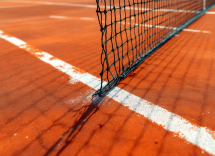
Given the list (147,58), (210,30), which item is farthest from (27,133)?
(210,30)

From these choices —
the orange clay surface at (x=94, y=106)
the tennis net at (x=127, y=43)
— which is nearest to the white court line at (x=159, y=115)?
the orange clay surface at (x=94, y=106)

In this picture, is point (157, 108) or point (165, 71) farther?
point (165, 71)

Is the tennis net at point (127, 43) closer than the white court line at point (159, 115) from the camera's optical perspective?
No

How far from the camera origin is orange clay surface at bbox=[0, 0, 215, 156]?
153 centimetres

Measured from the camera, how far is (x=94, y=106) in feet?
6.68

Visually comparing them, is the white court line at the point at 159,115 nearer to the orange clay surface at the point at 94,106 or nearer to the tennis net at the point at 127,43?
the orange clay surface at the point at 94,106

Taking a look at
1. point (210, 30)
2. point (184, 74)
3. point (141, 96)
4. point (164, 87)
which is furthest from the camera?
point (210, 30)

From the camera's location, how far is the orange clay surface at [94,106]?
5.03 feet

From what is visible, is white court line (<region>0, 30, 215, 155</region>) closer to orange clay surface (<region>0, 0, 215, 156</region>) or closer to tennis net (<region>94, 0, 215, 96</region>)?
orange clay surface (<region>0, 0, 215, 156</region>)

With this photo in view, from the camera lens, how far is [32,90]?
2393 mm

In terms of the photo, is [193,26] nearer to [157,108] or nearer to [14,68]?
[157,108]

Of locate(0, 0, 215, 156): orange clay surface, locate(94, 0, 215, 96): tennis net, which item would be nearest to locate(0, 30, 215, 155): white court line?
locate(0, 0, 215, 156): orange clay surface

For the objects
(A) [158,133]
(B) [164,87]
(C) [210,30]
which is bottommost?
(A) [158,133]

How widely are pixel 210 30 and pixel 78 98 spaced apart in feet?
14.7
